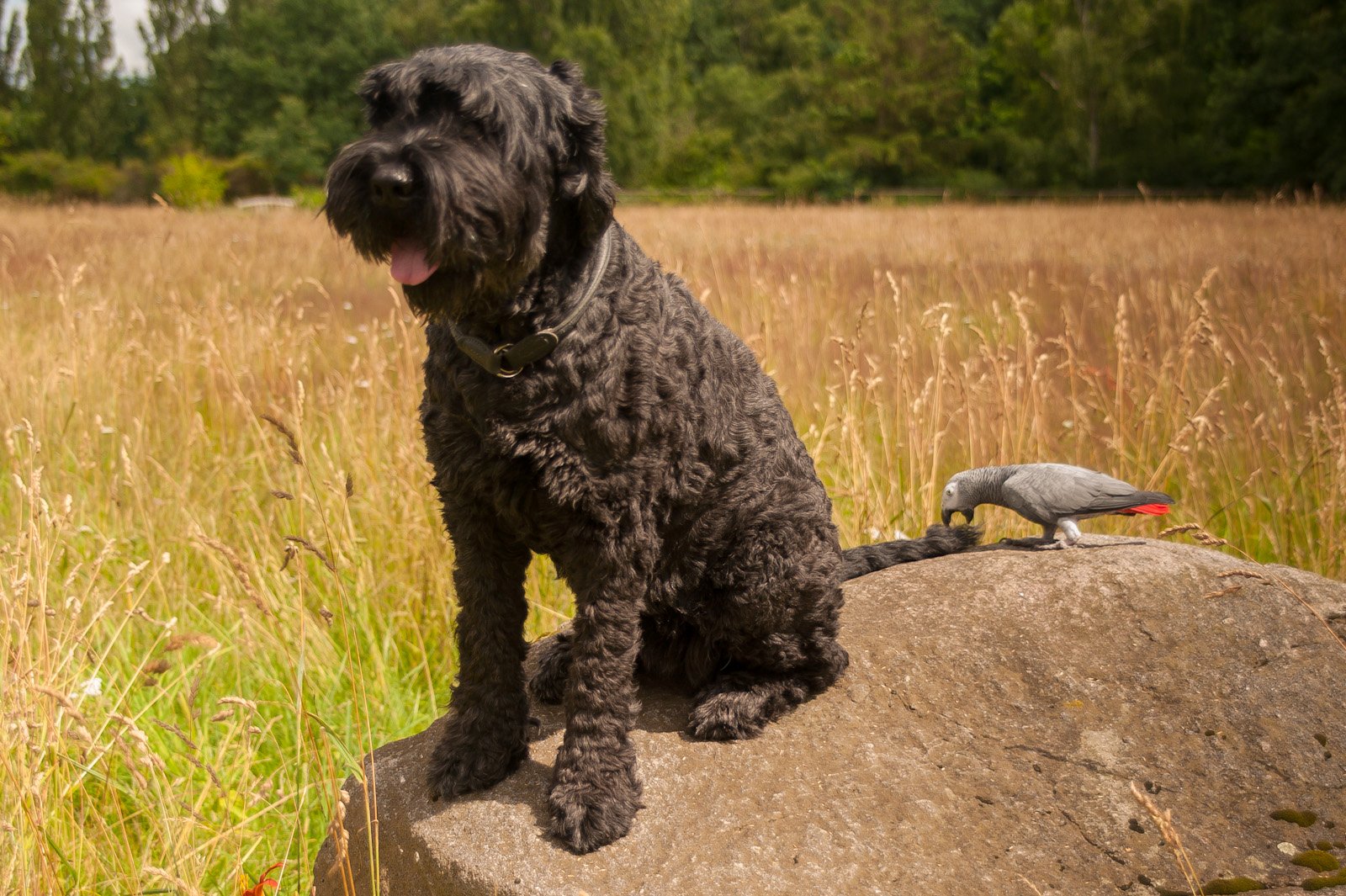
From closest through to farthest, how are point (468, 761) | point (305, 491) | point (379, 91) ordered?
point (379, 91)
point (468, 761)
point (305, 491)

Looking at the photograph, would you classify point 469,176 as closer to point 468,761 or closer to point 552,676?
point 468,761

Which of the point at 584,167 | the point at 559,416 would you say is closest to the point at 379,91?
the point at 584,167

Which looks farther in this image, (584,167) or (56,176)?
(56,176)

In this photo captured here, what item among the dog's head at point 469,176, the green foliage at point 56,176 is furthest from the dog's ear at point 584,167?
the green foliage at point 56,176

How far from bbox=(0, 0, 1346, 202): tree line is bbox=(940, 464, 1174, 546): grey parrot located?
2405cm

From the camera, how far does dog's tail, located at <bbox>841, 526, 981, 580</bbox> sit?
3385 millimetres

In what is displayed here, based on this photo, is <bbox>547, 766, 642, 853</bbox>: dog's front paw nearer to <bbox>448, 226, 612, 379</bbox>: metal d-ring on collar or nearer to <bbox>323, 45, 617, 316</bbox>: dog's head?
<bbox>448, 226, 612, 379</bbox>: metal d-ring on collar

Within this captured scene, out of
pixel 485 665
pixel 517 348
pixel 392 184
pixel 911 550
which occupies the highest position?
pixel 392 184

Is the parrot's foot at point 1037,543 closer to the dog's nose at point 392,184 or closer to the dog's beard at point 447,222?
the dog's beard at point 447,222

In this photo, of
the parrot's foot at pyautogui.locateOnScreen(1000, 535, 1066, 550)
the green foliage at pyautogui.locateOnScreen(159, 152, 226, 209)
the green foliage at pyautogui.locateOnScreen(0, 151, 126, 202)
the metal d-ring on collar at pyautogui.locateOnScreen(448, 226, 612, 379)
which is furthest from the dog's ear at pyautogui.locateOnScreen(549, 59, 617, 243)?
the green foliage at pyautogui.locateOnScreen(0, 151, 126, 202)

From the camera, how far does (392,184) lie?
198 cm

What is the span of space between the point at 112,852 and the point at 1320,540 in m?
4.23

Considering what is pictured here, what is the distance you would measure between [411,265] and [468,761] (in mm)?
1204

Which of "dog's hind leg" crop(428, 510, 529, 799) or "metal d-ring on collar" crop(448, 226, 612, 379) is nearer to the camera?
"metal d-ring on collar" crop(448, 226, 612, 379)
